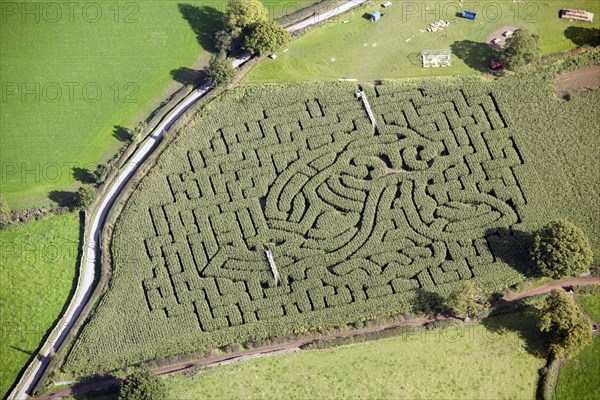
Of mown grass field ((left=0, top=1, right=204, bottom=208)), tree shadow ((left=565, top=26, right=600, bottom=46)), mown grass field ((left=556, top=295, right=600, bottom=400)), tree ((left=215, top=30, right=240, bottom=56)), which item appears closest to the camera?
mown grass field ((left=556, top=295, right=600, bottom=400))

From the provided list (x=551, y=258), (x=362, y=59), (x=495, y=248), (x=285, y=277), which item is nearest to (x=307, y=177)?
(x=285, y=277)

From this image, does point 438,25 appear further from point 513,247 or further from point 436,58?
point 513,247

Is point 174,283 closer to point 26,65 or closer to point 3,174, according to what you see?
point 3,174

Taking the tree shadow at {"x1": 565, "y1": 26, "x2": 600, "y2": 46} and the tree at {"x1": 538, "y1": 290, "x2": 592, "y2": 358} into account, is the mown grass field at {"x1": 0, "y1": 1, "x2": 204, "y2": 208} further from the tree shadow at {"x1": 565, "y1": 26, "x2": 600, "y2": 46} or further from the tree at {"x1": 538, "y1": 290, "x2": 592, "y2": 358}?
the tree at {"x1": 538, "y1": 290, "x2": 592, "y2": 358}

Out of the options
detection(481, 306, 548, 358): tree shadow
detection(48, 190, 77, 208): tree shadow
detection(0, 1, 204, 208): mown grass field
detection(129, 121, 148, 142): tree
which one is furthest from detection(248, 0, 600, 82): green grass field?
detection(481, 306, 548, 358): tree shadow

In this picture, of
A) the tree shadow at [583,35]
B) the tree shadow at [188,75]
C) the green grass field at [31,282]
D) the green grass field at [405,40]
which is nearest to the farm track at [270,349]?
the green grass field at [31,282]

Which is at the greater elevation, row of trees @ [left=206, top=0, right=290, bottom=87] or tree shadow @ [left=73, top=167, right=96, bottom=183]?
row of trees @ [left=206, top=0, right=290, bottom=87]

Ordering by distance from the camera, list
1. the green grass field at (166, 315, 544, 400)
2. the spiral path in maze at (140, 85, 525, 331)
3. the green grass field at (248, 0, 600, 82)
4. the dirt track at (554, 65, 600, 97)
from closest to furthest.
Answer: the green grass field at (166, 315, 544, 400) < the spiral path in maze at (140, 85, 525, 331) < the dirt track at (554, 65, 600, 97) < the green grass field at (248, 0, 600, 82)

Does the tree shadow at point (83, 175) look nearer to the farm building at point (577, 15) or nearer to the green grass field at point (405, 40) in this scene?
the green grass field at point (405, 40)
